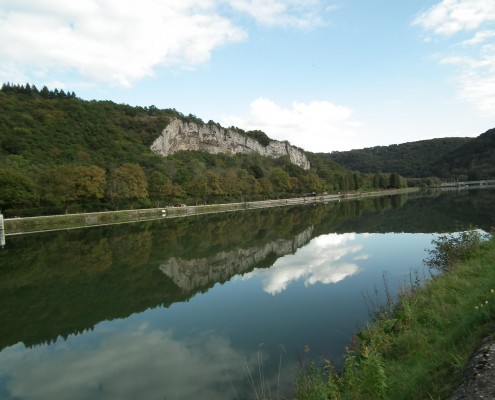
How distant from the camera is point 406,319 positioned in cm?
855

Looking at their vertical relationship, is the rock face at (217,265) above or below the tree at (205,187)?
below

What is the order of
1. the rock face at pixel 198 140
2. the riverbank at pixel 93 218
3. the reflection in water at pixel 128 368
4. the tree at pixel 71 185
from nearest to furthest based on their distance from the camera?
the reflection in water at pixel 128 368 → the riverbank at pixel 93 218 → the tree at pixel 71 185 → the rock face at pixel 198 140

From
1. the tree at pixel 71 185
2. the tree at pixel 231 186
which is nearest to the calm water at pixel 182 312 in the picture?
the tree at pixel 71 185

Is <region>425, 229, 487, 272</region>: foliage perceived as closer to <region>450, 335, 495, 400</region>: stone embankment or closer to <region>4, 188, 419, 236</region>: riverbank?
<region>450, 335, 495, 400</region>: stone embankment

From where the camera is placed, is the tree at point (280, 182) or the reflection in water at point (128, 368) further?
the tree at point (280, 182)

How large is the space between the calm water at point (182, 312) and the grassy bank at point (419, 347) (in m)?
1.43

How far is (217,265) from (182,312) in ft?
27.5

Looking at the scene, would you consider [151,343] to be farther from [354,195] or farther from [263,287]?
[354,195]

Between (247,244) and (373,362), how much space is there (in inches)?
950

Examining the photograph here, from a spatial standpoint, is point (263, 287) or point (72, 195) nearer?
point (263, 287)

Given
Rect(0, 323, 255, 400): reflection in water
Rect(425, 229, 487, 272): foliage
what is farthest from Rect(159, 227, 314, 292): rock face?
Rect(425, 229, 487, 272): foliage

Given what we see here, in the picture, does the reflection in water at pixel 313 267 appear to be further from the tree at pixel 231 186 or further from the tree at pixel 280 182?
the tree at pixel 280 182

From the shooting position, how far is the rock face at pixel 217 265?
1903cm

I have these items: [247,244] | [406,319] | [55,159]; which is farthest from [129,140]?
[406,319]
